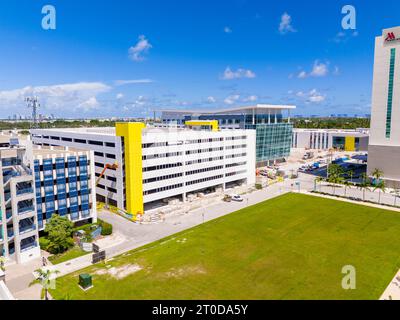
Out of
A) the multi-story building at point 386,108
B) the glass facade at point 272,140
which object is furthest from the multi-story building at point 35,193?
the multi-story building at point 386,108

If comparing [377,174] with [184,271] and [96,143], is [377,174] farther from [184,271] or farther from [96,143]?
[96,143]

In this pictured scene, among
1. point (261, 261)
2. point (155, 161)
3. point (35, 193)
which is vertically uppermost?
point (155, 161)

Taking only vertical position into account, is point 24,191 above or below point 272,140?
below

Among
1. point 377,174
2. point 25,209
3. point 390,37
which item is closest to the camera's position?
point 25,209

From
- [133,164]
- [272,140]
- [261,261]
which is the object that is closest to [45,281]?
[261,261]

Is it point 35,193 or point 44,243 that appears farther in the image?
point 44,243

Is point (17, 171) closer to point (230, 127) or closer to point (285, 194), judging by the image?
point (285, 194)

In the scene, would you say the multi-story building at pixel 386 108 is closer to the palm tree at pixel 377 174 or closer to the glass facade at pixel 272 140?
the palm tree at pixel 377 174

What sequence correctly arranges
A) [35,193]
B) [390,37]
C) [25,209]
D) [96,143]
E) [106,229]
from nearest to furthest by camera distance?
[25,209], [35,193], [106,229], [96,143], [390,37]
